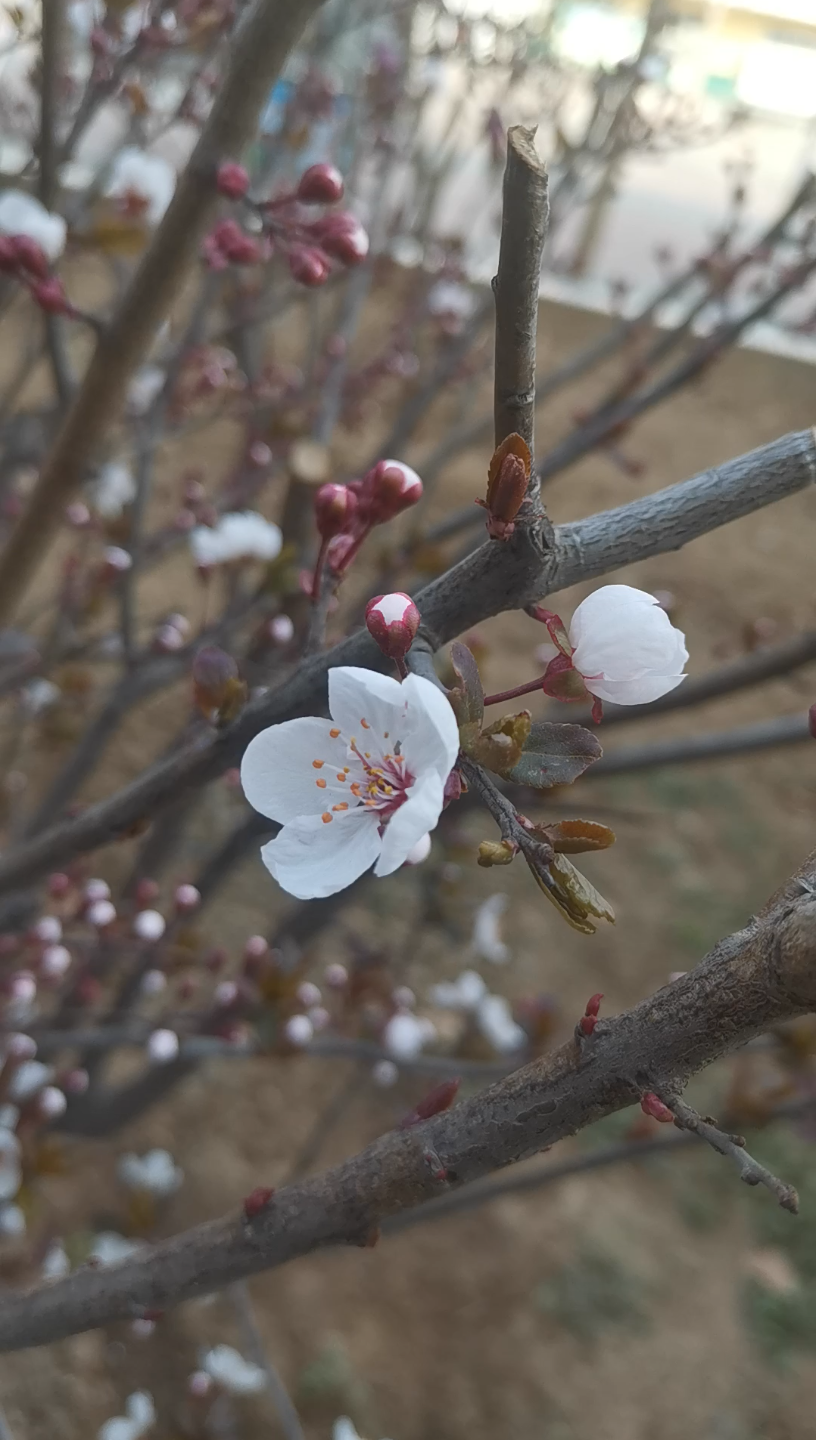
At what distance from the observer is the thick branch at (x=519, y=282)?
48 cm

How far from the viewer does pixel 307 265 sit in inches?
38.9

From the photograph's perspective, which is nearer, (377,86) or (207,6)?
(207,6)

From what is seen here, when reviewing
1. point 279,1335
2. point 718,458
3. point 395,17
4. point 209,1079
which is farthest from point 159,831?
point 718,458

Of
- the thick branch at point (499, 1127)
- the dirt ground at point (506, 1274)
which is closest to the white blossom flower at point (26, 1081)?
the dirt ground at point (506, 1274)

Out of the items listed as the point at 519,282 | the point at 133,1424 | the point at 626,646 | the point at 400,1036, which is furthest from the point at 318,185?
the point at 133,1424

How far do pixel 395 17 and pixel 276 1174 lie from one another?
323cm

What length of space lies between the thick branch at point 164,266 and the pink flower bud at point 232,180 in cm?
2

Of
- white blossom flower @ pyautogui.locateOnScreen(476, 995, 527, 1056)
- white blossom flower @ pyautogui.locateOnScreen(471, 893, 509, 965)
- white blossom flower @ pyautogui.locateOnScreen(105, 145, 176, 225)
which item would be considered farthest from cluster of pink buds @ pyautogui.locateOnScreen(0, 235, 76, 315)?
white blossom flower @ pyautogui.locateOnScreen(471, 893, 509, 965)

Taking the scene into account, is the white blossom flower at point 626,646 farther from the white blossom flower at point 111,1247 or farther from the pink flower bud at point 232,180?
the white blossom flower at point 111,1247

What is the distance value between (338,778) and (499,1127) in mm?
213

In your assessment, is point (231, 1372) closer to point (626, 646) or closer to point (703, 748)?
point (703, 748)

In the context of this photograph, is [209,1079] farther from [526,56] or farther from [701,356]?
[526,56]

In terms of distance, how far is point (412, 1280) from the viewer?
2.54m

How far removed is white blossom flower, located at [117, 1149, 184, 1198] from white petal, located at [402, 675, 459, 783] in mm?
2291
